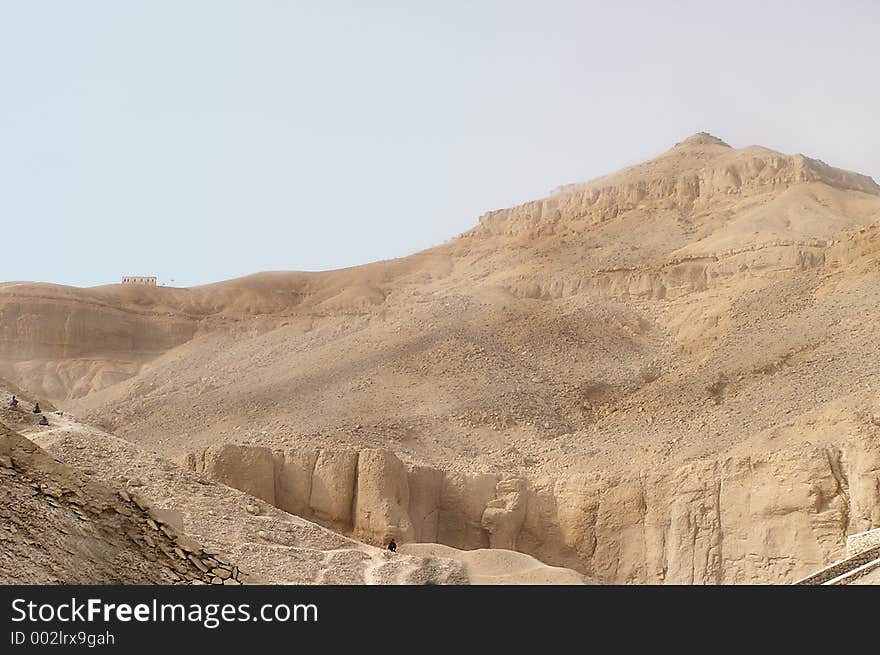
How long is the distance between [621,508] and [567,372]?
12564mm

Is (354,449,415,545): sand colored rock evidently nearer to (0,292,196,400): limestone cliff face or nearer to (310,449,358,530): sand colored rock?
(310,449,358,530): sand colored rock

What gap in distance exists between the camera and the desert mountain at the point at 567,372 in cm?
2878

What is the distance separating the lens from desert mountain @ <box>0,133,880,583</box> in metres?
28.8

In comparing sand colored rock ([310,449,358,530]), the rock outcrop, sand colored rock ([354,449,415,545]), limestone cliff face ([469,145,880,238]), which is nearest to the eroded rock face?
sand colored rock ([310,449,358,530])

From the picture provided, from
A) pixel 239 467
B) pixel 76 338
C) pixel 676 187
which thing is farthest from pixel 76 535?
pixel 676 187

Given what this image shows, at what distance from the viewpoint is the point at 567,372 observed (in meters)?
42.2

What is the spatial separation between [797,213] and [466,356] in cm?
1713

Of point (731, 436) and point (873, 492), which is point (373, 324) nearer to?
point (731, 436)

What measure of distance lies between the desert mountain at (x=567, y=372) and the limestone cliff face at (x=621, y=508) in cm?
5

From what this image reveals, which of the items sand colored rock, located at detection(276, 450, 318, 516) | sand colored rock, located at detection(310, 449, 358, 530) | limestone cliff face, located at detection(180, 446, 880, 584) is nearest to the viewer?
limestone cliff face, located at detection(180, 446, 880, 584)

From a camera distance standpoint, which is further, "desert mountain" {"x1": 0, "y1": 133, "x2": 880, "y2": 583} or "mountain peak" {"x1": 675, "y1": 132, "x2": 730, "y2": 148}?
"mountain peak" {"x1": 675, "y1": 132, "x2": 730, "y2": 148}

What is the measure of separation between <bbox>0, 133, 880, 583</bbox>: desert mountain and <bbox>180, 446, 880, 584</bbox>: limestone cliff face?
49 mm

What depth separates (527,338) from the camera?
4506cm

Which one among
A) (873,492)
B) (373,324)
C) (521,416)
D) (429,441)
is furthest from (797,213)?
(873,492)
